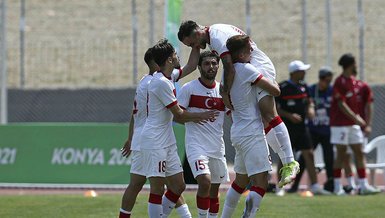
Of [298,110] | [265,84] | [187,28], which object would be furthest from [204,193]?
[298,110]

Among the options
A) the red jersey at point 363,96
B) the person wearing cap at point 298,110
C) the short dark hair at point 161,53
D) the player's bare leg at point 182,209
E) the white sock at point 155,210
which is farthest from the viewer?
the red jersey at point 363,96

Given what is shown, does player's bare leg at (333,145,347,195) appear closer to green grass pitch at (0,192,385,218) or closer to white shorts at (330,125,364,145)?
white shorts at (330,125,364,145)

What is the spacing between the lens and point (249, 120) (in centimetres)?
1091

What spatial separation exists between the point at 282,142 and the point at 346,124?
685 centimetres

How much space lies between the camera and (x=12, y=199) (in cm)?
1571

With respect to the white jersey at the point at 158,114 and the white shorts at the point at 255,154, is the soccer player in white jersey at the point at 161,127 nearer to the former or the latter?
the white jersey at the point at 158,114

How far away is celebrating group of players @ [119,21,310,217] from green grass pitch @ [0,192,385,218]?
185 cm

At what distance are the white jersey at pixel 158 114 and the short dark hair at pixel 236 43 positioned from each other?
0.76 m

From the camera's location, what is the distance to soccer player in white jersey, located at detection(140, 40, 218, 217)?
10.9m

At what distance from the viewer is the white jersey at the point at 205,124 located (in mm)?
11758

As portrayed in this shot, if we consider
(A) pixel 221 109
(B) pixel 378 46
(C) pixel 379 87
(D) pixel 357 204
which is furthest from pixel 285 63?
(A) pixel 221 109

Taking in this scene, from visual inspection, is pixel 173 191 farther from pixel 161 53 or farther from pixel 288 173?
pixel 161 53

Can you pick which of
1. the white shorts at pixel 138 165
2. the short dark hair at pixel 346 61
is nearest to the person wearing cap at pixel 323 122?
the short dark hair at pixel 346 61

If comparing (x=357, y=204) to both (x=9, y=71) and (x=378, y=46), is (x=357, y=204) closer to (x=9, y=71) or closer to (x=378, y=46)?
(x=378, y=46)
